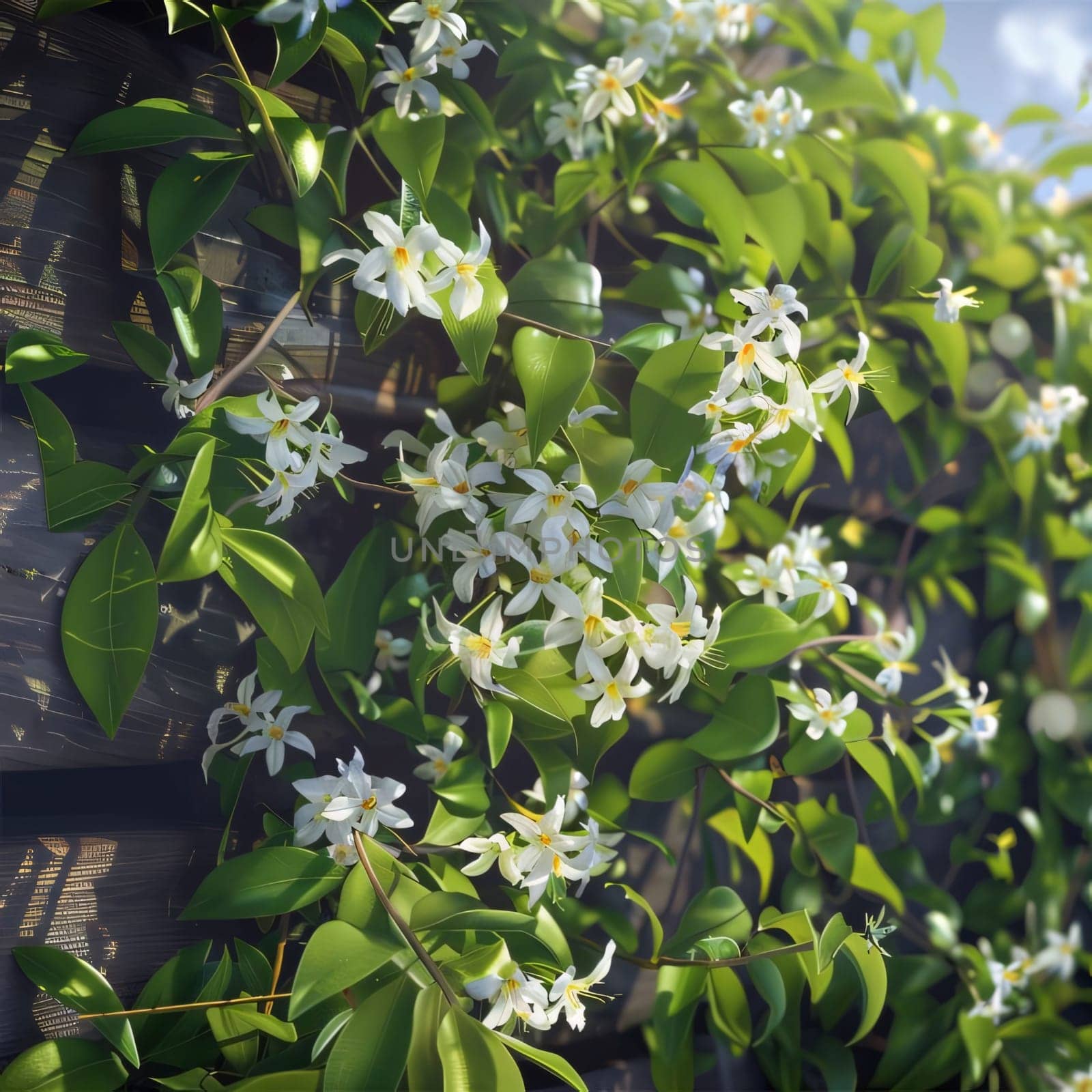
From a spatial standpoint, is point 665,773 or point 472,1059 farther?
point 665,773

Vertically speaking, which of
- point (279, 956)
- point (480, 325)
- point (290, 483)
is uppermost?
point (480, 325)

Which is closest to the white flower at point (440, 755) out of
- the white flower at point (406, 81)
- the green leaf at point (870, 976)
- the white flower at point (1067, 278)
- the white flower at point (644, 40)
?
the green leaf at point (870, 976)

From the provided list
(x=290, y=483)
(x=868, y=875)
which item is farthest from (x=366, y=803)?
(x=868, y=875)

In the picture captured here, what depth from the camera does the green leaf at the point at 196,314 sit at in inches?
21.0

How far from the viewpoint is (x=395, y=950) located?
506mm

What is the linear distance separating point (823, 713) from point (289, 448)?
0.51 metres

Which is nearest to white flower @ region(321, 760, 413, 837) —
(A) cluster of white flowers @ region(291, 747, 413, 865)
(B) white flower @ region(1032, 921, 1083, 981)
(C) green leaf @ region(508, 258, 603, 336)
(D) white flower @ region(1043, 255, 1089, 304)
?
(A) cluster of white flowers @ region(291, 747, 413, 865)

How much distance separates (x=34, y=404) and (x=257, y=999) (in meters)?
0.44

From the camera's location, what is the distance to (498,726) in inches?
22.5

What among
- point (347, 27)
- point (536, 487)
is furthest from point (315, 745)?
point (347, 27)

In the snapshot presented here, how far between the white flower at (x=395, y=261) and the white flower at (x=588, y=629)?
8.6 inches

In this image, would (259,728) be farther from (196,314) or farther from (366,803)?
(196,314)

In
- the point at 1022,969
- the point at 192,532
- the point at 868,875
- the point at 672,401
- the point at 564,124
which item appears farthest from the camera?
the point at 1022,969

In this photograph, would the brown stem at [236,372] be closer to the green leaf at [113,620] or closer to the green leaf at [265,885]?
the green leaf at [113,620]
